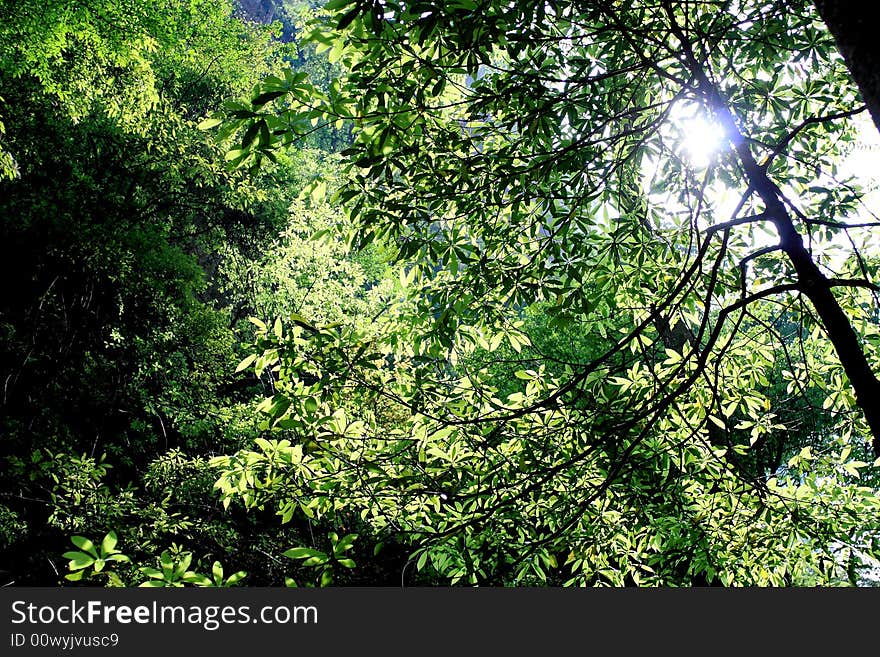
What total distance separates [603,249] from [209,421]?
9.20 meters

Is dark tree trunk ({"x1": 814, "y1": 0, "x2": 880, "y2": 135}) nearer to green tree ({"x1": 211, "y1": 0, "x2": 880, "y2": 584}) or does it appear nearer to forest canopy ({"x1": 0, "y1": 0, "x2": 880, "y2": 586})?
forest canopy ({"x1": 0, "y1": 0, "x2": 880, "y2": 586})

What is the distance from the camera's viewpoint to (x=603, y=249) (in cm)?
335

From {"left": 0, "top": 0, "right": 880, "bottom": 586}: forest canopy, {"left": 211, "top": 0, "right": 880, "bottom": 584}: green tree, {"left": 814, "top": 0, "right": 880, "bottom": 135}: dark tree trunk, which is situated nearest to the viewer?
{"left": 814, "top": 0, "right": 880, "bottom": 135}: dark tree trunk

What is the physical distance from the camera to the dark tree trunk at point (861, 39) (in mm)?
1254

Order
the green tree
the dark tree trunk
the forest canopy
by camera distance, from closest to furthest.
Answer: the dark tree trunk < the forest canopy < the green tree

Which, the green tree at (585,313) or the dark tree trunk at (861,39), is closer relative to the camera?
the dark tree trunk at (861,39)

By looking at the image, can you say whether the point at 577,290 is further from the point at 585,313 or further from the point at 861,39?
the point at 861,39

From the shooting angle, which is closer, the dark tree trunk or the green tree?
the dark tree trunk

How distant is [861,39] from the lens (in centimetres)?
128

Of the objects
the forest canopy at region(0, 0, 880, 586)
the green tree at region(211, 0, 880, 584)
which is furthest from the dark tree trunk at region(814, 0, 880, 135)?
the green tree at region(211, 0, 880, 584)

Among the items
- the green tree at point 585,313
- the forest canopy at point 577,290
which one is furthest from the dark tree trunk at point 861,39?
the green tree at point 585,313

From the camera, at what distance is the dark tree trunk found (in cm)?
125

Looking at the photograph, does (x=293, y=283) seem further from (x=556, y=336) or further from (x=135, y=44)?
(x=556, y=336)

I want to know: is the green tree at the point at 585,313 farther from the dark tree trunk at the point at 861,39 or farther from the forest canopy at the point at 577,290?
the dark tree trunk at the point at 861,39
